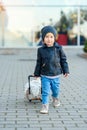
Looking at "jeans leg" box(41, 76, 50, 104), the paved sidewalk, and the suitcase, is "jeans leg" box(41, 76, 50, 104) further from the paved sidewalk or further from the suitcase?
the suitcase

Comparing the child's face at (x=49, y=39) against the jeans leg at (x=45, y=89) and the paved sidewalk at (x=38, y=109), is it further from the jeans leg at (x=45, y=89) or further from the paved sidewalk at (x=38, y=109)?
the paved sidewalk at (x=38, y=109)

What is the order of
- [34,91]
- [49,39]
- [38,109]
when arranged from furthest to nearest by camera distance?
[34,91]
[38,109]
[49,39]

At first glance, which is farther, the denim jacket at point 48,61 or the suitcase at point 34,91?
the suitcase at point 34,91

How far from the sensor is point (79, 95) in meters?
10.4

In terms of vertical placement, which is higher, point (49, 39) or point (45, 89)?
point (49, 39)

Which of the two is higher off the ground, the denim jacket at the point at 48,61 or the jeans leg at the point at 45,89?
the denim jacket at the point at 48,61

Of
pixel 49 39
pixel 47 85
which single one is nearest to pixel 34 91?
pixel 47 85

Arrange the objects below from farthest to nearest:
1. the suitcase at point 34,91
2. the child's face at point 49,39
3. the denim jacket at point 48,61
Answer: the suitcase at point 34,91
the denim jacket at point 48,61
the child's face at point 49,39

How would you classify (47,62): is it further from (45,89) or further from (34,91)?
(34,91)

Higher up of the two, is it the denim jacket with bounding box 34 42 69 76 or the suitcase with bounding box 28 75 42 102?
A: the denim jacket with bounding box 34 42 69 76

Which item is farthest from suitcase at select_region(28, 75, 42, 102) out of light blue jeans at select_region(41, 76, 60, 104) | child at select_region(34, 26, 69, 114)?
child at select_region(34, 26, 69, 114)

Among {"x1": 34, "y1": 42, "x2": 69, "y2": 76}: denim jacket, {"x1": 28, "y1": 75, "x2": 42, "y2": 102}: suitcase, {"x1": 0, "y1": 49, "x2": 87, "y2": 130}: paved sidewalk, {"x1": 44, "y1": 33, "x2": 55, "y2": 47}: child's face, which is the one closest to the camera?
{"x1": 0, "y1": 49, "x2": 87, "y2": 130}: paved sidewalk

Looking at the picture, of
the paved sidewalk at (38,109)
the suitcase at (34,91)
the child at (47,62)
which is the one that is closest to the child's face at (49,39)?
the child at (47,62)

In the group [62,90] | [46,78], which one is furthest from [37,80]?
[62,90]
